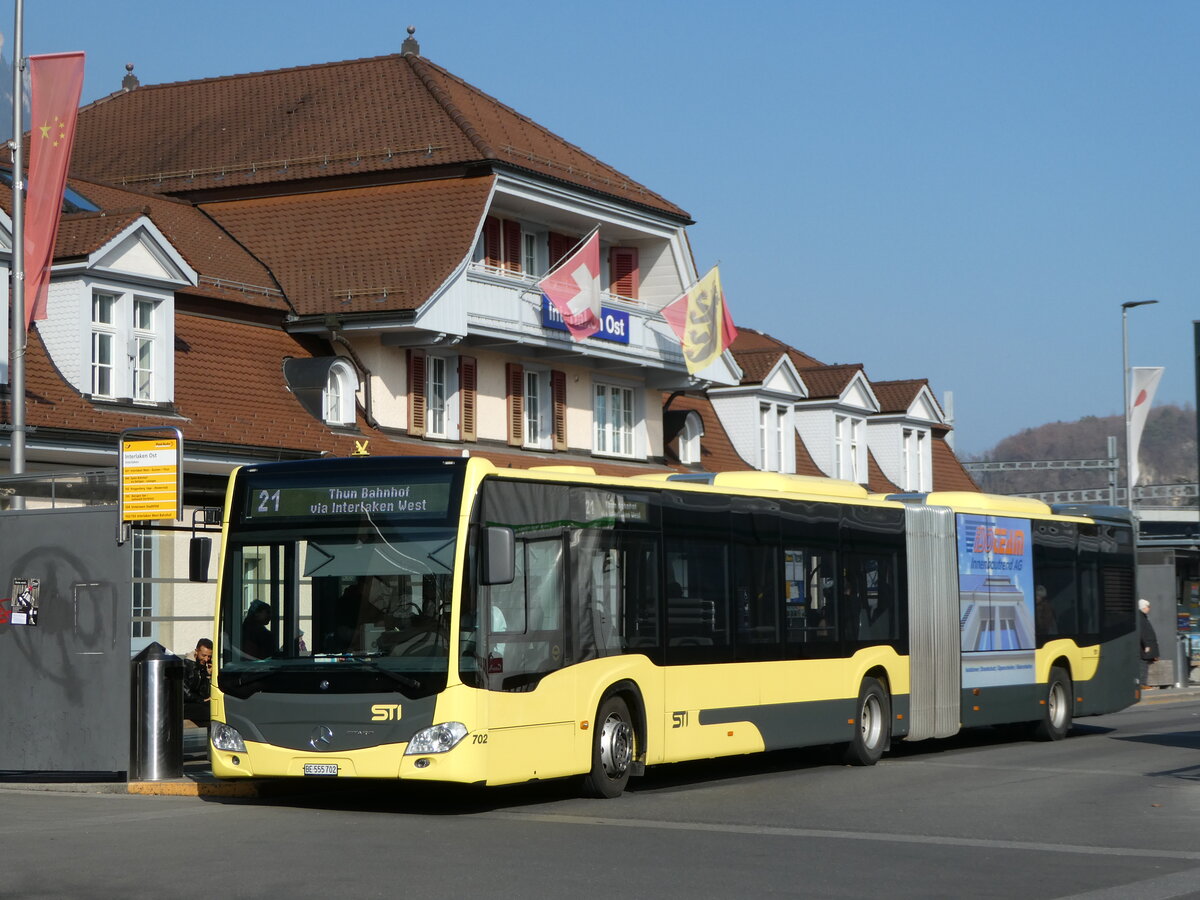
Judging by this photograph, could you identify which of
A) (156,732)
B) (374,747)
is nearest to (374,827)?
(374,747)

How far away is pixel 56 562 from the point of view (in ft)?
59.4

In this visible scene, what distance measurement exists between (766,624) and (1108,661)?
9.52m

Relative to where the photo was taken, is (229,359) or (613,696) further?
(229,359)

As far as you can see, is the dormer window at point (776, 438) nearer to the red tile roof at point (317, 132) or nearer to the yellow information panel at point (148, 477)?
the red tile roof at point (317, 132)

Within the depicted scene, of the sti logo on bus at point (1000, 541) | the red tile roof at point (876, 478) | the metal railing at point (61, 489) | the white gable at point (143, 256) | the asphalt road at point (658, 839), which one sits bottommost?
the asphalt road at point (658, 839)

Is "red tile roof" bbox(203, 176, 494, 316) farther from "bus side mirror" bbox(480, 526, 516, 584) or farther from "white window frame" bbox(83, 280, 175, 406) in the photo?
"bus side mirror" bbox(480, 526, 516, 584)

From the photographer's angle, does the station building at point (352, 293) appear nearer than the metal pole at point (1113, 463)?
Yes

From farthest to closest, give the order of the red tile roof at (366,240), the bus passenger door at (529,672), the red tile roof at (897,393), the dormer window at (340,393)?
the red tile roof at (897,393) < the red tile roof at (366,240) < the dormer window at (340,393) < the bus passenger door at (529,672)

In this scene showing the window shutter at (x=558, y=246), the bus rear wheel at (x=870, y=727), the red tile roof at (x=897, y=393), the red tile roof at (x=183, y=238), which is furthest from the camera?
the red tile roof at (x=897, y=393)

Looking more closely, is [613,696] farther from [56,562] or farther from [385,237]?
[385,237]

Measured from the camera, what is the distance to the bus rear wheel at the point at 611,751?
655 inches

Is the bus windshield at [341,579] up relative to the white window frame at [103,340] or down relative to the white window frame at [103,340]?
down

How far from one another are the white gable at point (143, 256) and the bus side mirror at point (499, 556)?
14.2 m

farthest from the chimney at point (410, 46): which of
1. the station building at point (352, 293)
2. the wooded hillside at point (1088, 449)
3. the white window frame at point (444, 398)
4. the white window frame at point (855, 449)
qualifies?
the wooded hillside at point (1088, 449)
